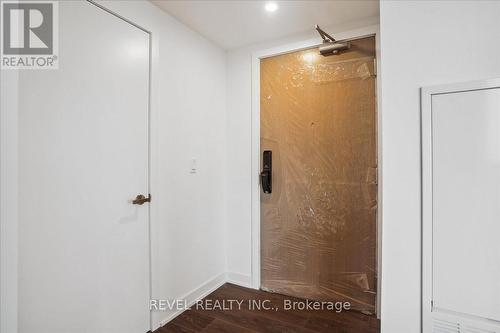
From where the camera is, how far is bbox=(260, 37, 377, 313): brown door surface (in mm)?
2111

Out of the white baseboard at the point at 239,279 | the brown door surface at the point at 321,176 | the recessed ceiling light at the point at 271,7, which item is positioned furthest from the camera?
the white baseboard at the point at 239,279

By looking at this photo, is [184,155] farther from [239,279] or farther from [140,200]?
[239,279]

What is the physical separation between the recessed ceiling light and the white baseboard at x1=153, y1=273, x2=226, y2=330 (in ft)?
7.74

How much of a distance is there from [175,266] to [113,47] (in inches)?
64.1

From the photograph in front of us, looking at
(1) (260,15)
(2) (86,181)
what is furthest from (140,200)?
(1) (260,15)

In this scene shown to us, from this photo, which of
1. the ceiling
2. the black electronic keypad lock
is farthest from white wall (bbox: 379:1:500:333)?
the black electronic keypad lock

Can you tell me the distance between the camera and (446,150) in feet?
3.76

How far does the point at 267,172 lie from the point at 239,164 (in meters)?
0.34

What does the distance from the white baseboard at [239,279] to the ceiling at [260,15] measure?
231 centimetres

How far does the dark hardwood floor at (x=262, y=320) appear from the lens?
1920 millimetres

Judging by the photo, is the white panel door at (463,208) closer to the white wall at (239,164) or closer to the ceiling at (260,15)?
the ceiling at (260,15)

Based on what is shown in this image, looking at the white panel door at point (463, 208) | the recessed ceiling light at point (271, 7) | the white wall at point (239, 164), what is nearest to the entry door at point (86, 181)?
the recessed ceiling light at point (271, 7)

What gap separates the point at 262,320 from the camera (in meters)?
2.03

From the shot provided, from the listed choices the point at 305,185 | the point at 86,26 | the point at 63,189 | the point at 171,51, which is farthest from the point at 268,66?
the point at 63,189
